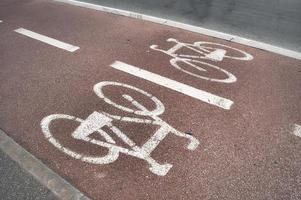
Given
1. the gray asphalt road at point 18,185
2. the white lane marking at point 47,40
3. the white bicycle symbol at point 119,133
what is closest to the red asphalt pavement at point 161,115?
the white bicycle symbol at point 119,133

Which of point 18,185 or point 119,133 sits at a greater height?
point 119,133

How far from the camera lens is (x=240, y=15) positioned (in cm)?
993

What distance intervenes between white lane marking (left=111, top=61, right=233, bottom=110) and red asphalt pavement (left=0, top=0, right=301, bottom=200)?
4.8 inches

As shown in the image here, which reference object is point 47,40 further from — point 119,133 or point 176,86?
point 119,133

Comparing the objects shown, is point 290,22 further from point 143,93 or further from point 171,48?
point 143,93

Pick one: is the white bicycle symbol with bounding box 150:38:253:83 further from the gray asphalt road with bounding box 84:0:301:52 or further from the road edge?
the road edge

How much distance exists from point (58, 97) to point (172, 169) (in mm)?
2941

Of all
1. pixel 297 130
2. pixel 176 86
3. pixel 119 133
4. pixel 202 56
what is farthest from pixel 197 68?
pixel 119 133

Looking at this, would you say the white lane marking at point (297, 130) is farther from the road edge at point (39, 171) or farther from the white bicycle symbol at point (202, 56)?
the road edge at point (39, 171)

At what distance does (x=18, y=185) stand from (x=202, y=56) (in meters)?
4.89

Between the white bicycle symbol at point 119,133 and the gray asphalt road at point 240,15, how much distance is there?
14.0ft

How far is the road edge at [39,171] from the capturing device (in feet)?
13.9

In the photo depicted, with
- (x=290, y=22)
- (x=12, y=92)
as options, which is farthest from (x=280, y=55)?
(x=12, y=92)

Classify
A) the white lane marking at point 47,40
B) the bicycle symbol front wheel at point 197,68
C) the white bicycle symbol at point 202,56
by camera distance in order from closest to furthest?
the bicycle symbol front wheel at point 197,68 < the white bicycle symbol at point 202,56 < the white lane marking at point 47,40
